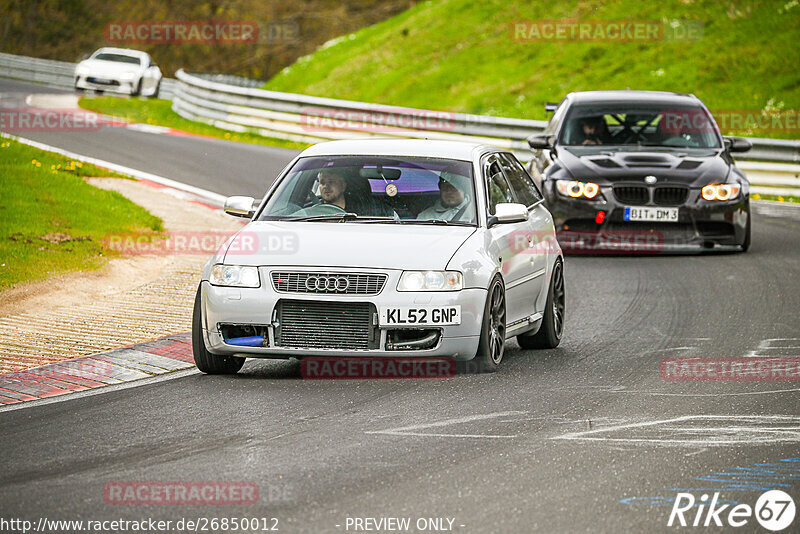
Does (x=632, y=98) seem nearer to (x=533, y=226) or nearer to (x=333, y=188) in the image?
(x=533, y=226)

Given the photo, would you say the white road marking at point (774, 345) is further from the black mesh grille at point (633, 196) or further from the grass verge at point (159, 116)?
the grass verge at point (159, 116)

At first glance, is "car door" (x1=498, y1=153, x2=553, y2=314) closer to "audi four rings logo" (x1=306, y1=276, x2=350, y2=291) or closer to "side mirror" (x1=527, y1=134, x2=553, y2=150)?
"audi four rings logo" (x1=306, y1=276, x2=350, y2=291)

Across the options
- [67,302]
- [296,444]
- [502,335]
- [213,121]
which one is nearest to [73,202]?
[67,302]

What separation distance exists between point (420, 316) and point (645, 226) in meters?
7.53

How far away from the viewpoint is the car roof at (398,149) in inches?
403

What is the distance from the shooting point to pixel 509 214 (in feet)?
31.9

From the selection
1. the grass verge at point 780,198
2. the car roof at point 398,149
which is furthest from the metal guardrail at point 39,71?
the car roof at point 398,149

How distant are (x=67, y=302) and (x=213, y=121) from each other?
20029 millimetres

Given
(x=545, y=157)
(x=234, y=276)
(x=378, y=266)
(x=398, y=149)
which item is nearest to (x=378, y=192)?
(x=398, y=149)

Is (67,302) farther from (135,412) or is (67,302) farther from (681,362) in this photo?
(681,362)

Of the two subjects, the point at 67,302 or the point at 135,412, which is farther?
the point at 67,302

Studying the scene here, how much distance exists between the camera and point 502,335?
31.6 feet

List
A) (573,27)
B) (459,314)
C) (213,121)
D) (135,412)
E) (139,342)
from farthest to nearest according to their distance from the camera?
1. (573,27)
2. (213,121)
3. (139,342)
4. (459,314)
5. (135,412)

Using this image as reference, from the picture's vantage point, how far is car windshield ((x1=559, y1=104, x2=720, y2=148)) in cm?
1672
